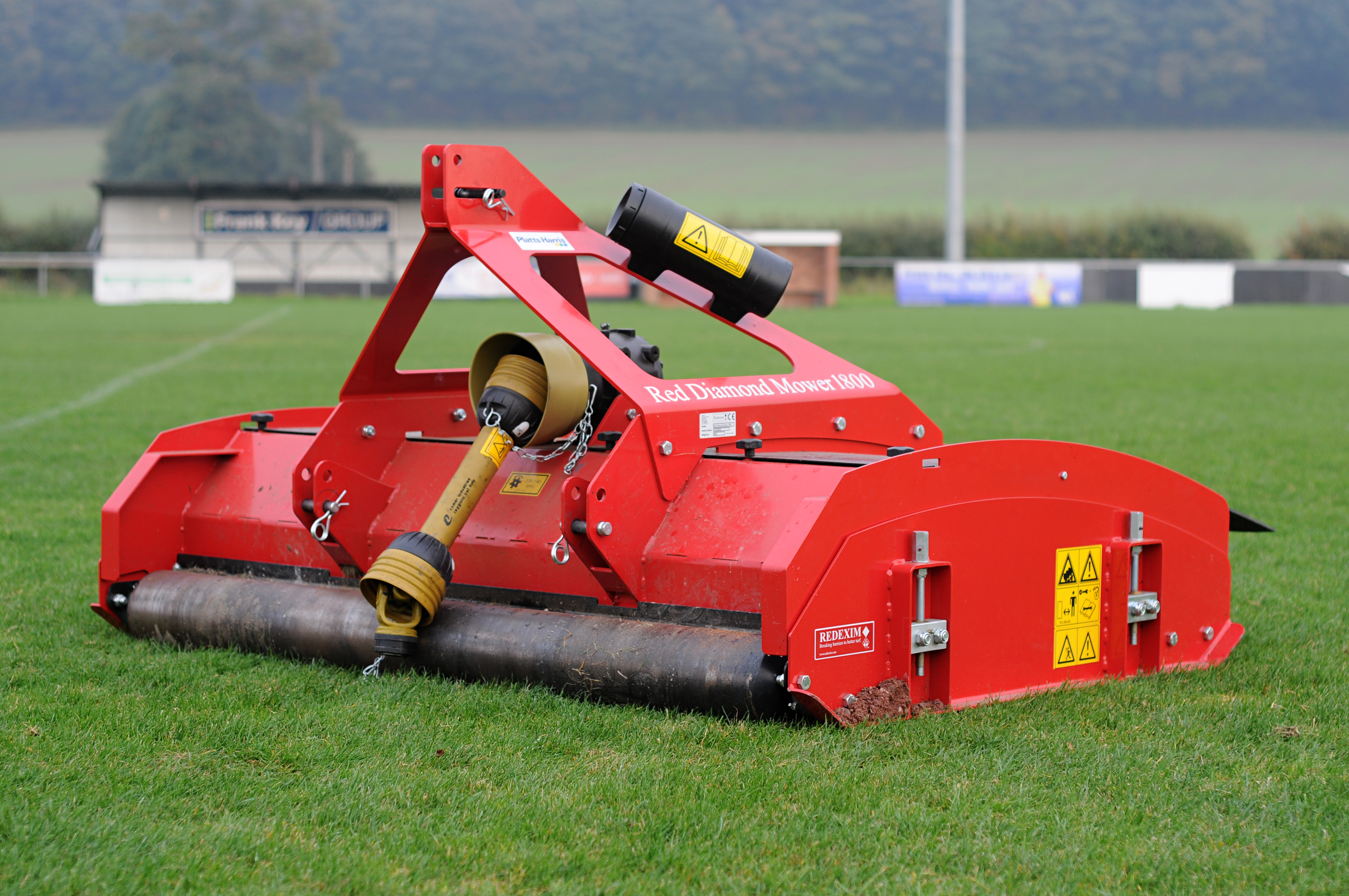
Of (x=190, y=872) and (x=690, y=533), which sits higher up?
(x=690, y=533)

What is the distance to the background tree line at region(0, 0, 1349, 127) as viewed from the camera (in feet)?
374

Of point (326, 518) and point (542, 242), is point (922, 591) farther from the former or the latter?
point (326, 518)

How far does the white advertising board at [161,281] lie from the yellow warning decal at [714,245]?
34.5 m

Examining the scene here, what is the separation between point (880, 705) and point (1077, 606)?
0.83 metres

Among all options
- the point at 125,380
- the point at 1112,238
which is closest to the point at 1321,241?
the point at 1112,238

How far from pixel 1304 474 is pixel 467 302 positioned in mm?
30896

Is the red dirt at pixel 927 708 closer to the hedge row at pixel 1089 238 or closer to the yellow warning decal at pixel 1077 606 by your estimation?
the yellow warning decal at pixel 1077 606

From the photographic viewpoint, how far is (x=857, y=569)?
368 cm

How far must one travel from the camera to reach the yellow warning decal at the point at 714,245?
4.45m

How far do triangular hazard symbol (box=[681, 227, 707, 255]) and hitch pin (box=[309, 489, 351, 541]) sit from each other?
1380 millimetres

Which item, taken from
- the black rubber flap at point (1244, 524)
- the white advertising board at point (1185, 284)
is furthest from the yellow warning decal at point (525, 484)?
the white advertising board at point (1185, 284)

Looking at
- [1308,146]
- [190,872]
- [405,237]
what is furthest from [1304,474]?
[1308,146]

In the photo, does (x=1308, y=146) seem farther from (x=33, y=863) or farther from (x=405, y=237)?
(x=33, y=863)

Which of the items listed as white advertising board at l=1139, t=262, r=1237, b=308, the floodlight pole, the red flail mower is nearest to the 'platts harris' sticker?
the red flail mower
